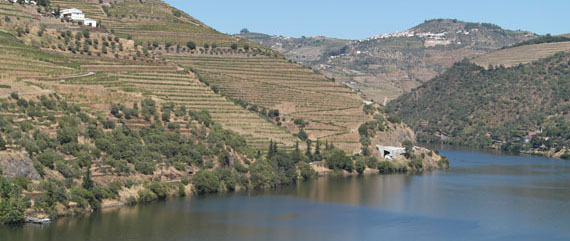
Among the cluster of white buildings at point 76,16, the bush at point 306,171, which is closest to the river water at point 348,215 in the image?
the bush at point 306,171

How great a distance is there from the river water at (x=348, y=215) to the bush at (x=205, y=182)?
1819 millimetres

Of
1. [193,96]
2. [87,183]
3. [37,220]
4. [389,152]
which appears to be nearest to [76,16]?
[193,96]

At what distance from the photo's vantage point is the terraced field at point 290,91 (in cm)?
11194

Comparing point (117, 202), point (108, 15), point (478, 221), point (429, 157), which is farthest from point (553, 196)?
point (108, 15)

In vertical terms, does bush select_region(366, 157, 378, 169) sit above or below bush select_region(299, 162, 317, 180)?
below

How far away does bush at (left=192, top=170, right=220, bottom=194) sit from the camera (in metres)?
Result: 78.4

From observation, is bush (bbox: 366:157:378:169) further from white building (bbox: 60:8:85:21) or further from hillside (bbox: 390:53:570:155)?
hillside (bbox: 390:53:570:155)

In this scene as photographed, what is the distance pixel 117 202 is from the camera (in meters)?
69.8

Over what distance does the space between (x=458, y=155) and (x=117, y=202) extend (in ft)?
272

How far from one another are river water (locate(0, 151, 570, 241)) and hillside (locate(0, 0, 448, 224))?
306 cm

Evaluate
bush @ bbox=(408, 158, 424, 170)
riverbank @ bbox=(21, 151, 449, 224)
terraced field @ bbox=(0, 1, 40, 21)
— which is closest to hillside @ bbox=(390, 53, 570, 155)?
bush @ bbox=(408, 158, 424, 170)

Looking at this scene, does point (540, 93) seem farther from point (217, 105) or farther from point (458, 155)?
point (217, 105)

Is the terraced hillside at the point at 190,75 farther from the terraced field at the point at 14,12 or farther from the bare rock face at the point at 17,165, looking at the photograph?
the bare rock face at the point at 17,165

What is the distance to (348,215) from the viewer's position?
72.5 metres
